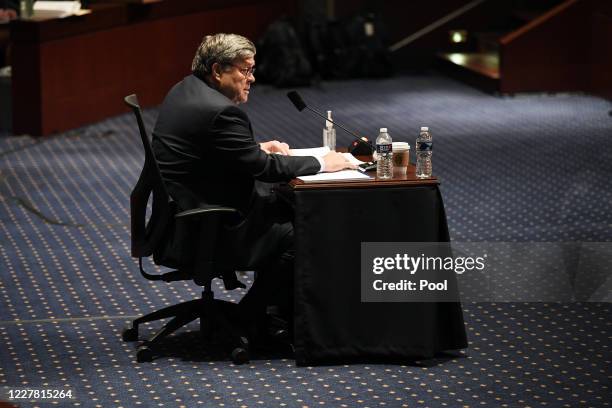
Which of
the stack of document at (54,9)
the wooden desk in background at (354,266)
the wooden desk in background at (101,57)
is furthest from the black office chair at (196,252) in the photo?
the stack of document at (54,9)

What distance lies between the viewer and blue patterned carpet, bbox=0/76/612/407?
4.12 metres

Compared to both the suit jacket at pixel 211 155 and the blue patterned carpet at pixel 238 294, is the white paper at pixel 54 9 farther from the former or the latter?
the suit jacket at pixel 211 155

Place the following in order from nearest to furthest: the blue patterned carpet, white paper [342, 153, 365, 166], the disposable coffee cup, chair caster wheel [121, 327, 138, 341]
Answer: the blue patterned carpet, the disposable coffee cup, white paper [342, 153, 365, 166], chair caster wheel [121, 327, 138, 341]

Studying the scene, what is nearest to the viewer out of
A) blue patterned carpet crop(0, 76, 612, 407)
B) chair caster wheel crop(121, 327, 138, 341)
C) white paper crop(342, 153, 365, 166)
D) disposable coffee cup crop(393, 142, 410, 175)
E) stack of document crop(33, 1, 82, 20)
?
blue patterned carpet crop(0, 76, 612, 407)

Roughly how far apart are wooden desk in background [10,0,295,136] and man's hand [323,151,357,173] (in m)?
5.37

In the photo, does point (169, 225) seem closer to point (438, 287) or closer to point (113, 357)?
point (113, 357)

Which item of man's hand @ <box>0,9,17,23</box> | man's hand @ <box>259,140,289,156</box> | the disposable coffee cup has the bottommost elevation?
man's hand @ <box>259,140,289,156</box>

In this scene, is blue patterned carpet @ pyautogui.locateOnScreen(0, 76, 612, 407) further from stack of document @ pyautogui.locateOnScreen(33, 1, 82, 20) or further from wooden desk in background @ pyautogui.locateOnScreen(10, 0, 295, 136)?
stack of document @ pyautogui.locateOnScreen(33, 1, 82, 20)

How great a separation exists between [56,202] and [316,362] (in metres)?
3.36

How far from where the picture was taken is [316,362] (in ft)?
14.2

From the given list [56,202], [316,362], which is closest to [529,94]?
[56,202]

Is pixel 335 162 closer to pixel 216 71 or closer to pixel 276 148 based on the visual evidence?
pixel 276 148

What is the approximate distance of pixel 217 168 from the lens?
4.29 meters

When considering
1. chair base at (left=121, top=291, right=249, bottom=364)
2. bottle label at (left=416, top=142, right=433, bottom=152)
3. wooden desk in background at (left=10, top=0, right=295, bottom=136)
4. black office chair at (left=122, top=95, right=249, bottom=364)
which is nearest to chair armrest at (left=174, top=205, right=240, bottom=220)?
black office chair at (left=122, top=95, right=249, bottom=364)
